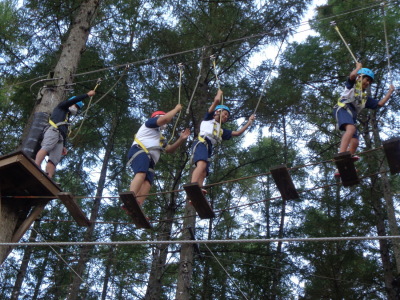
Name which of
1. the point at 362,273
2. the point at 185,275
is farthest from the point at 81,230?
the point at 362,273

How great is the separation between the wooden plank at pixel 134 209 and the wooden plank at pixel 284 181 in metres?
1.44

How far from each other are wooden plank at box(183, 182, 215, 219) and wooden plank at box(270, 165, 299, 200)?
0.77m

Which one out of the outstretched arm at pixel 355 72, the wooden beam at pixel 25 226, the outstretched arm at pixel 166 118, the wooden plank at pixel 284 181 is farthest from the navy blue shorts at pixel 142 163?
the outstretched arm at pixel 355 72

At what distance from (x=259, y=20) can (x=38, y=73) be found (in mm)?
4153

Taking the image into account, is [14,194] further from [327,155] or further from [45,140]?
[327,155]

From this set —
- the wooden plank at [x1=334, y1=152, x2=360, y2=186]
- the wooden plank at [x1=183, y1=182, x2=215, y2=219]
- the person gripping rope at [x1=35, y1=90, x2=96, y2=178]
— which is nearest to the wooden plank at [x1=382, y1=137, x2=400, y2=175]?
the wooden plank at [x1=334, y1=152, x2=360, y2=186]

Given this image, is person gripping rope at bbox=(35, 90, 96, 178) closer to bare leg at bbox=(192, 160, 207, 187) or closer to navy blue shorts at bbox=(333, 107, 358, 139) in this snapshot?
bare leg at bbox=(192, 160, 207, 187)

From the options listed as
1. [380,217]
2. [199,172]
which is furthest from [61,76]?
[380,217]

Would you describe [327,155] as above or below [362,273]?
above

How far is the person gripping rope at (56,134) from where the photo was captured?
20.3ft

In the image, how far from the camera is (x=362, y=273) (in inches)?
384

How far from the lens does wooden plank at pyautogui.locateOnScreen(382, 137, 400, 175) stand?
5.11m

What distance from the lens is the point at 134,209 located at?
5441 mm

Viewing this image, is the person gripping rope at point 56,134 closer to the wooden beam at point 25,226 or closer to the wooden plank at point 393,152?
the wooden beam at point 25,226
